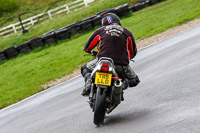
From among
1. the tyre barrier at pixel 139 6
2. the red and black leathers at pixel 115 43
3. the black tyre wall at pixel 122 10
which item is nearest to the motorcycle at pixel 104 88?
the red and black leathers at pixel 115 43

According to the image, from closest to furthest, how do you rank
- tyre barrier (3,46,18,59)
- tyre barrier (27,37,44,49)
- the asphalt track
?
the asphalt track < tyre barrier (3,46,18,59) < tyre barrier (27,37,44,49)

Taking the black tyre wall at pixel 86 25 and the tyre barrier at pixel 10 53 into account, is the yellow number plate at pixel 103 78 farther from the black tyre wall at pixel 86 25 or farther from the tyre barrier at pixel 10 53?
the black tyre wall at pixel 86 25

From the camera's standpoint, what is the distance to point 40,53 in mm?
21922

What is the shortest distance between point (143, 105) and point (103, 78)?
4.52 feet

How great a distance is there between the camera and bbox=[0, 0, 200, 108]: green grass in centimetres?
1448

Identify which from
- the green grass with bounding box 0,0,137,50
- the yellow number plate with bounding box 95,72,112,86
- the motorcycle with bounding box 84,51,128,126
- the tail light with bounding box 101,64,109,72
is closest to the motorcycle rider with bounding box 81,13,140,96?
the motorcycle with bounding box 84,51,128,126

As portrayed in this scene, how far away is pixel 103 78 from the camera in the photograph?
5.98 meters

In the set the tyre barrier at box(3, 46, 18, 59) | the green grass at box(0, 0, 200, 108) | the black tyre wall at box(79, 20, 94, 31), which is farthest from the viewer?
the black tyre wall at box(79, 20, 94, 31)

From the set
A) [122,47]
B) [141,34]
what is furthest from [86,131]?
[141,34]

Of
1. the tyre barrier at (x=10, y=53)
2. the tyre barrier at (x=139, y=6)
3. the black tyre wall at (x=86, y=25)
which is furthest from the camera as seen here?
the tyre barrier at (x=139, y=6)

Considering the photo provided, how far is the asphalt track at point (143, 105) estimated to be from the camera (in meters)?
5.75

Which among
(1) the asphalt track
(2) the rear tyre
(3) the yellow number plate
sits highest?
(3) the yellow number plate

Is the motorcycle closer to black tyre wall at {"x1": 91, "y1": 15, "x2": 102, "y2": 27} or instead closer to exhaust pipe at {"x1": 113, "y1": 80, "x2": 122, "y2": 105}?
exhaust pipe at {"x1": 113, "y1": 80, "x2": 122, "y2": 105}

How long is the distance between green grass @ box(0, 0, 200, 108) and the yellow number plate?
7064 mm
